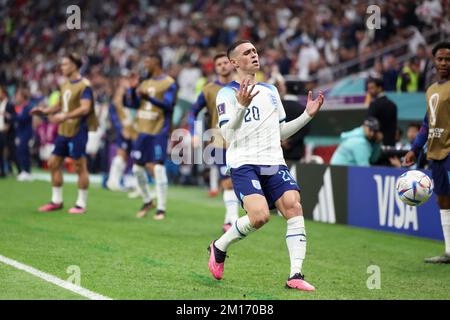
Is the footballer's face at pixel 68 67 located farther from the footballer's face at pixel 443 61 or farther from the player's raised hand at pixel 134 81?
the footballer's face at pixel 443 61

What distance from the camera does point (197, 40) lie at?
2602cm

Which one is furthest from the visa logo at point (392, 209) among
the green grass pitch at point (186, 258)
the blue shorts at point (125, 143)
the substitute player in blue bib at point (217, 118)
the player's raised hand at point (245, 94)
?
the blue shorts at point (125, 143)

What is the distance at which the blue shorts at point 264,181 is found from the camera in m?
7.37

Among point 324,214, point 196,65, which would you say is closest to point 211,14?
point 196,65

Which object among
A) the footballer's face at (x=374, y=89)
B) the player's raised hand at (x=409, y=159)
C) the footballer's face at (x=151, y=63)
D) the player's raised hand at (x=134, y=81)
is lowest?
the player's raised hand at (x=409, y=159)

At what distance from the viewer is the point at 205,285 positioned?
24.2ft

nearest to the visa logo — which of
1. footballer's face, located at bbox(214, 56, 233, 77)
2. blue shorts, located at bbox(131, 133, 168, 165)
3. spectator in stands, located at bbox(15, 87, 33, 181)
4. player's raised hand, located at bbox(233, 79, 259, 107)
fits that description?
footballer's face, located at bbox(214, 56, 233, 77)

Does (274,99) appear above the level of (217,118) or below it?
above

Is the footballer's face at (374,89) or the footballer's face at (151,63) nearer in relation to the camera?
the footballer's face at (151,63)

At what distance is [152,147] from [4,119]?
9.79 metres

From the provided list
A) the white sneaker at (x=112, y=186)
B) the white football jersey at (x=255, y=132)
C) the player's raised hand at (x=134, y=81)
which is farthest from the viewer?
the white sneaker at (x=112, y=186)

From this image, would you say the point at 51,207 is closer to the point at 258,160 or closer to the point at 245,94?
the point at 258,160

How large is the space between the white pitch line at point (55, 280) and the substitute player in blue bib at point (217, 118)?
3657 mm

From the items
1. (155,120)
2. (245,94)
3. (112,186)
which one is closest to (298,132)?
(155,120)
